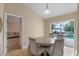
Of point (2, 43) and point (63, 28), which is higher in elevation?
point (63, 28)

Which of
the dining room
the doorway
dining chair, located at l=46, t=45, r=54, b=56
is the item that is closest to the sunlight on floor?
the dining room

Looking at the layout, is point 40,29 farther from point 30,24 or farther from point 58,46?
point 58,46

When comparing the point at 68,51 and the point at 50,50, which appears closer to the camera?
the point at 68,51

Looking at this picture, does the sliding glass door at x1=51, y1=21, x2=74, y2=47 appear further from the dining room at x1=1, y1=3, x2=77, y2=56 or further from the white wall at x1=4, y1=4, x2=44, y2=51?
the white wall at x1=4, y1=4, x2=44, y2=51

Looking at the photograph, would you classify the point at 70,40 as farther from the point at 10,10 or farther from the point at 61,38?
the point at 10,10

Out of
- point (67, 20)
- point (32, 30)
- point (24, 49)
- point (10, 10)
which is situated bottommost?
point (24, 49)

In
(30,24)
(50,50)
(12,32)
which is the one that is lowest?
(50,50)

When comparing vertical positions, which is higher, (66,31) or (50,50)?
(66,31)

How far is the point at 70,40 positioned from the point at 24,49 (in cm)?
70

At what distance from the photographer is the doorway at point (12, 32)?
1.57 m

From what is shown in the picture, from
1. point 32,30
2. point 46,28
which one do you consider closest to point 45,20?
point 46,28

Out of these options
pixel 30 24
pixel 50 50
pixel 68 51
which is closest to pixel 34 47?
pixel 50 50

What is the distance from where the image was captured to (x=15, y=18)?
1.63 metres

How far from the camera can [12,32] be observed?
158 centimetres
